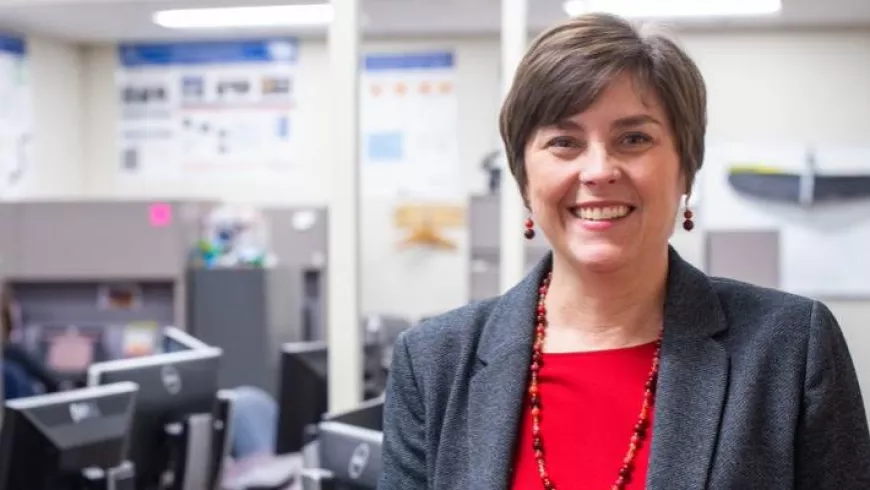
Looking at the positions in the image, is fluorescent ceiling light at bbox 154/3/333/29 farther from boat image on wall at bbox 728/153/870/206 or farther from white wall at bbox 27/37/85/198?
boat image on wall at bbox 728/153/870/206

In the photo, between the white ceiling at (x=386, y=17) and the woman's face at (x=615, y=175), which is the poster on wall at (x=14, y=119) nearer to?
the white ceiling at (x=386, y=17)

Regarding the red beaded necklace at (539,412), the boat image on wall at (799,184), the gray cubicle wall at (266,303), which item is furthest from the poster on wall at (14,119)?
Answer: the red beaded necklace at (539,412)

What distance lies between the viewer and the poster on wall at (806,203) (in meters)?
5.45

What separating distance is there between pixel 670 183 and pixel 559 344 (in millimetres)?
230

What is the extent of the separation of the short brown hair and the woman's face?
0.04 ft

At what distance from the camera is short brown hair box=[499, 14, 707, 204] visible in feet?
3.55

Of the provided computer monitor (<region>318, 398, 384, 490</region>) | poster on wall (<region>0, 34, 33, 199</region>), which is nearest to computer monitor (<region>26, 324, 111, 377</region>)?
poster on wall (<region>0, 34, 33, 199</region>)

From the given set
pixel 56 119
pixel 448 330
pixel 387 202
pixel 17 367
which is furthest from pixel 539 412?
pixel 56 119

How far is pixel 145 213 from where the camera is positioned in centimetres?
423

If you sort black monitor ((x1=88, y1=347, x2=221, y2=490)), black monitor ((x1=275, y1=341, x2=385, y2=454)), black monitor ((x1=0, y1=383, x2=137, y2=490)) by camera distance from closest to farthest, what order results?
black monitor ((x1=0, y1=383, x2=137, y2=490)) < black monitor ((x1=88, y1=347, x2=221, y2=490)) < black monitor ((x1=275, y1=341, x2=385, y2=454))

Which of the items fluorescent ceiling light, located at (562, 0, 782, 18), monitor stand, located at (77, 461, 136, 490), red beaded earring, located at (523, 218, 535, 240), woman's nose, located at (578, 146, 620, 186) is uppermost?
fluorescent ceiling light, located at (562, 0, 782, 18)

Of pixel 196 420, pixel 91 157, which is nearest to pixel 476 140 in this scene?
pixel 91 157

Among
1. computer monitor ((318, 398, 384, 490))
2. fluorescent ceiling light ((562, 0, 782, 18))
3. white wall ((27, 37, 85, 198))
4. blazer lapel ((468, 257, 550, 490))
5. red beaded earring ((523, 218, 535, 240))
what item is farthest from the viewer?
white wall ((27, 37, 85, 198))

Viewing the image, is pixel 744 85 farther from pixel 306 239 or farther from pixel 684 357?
pixel 684 357
